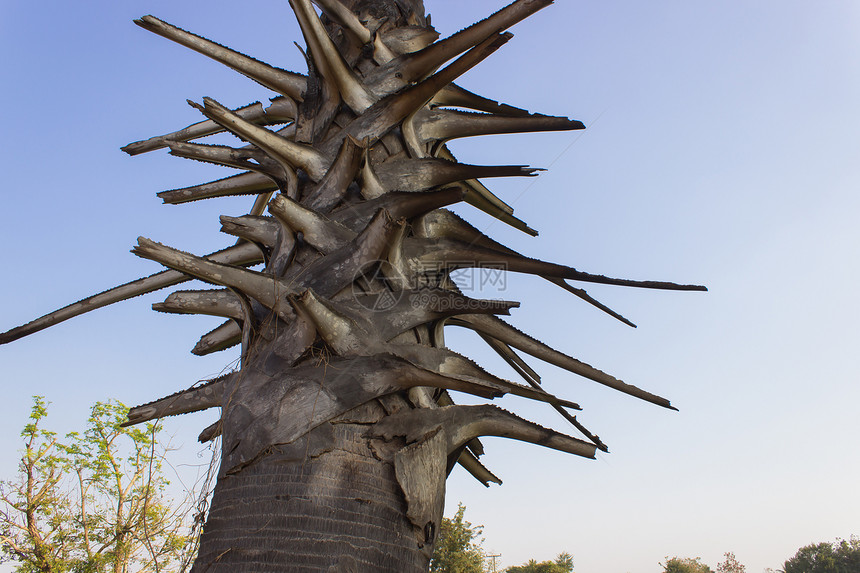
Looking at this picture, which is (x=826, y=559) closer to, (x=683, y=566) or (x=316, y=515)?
(x=683, y=566)

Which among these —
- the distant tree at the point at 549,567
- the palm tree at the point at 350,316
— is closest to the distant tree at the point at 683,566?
the distant tree at the point at 549,567

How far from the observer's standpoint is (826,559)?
1855 cm

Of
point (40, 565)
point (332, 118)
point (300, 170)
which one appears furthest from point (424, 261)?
point (40, 565)

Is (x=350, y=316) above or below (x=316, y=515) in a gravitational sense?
above

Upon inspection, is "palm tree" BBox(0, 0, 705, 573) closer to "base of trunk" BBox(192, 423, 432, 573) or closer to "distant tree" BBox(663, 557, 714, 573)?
"base of trunk" BBox(192, 423, 432, 573)

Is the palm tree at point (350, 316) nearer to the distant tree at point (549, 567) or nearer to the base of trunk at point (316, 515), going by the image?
the base of trunk at point (316, 515)

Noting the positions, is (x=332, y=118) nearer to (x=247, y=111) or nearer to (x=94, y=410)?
(x=247, y=111)

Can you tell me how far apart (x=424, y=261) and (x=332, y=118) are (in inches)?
29.6

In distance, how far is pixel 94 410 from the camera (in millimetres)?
15086

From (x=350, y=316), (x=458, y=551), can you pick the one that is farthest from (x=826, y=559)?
(x=350, y=316)

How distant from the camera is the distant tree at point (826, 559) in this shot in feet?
59.3

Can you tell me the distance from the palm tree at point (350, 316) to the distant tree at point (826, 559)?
2248 cm

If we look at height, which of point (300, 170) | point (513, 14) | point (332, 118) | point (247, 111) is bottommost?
point (300, 170)

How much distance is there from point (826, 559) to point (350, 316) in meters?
23.9
